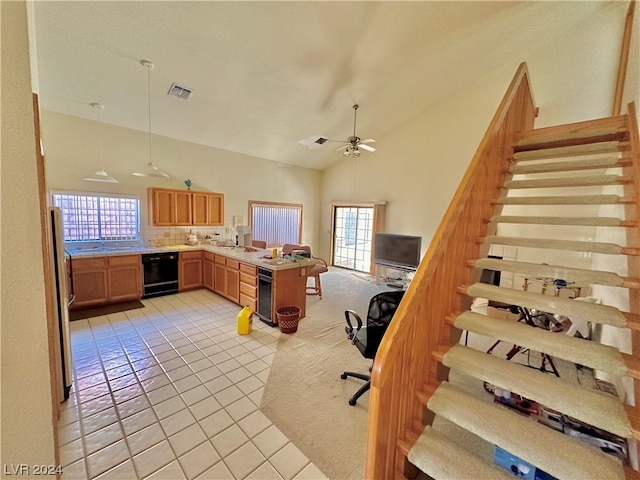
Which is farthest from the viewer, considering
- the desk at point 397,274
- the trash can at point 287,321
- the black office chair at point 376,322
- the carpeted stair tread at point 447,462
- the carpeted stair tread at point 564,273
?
the desk at point 397,274

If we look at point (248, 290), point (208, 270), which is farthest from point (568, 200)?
point (208, 270)

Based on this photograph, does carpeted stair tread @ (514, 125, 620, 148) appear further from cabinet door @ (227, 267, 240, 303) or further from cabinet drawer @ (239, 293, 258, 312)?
cabinet door @ (227, 267, 240, 303)

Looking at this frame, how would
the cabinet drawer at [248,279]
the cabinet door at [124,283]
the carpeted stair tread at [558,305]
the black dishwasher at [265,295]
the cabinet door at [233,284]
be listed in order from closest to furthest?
the carpeted stair tread at [558,305]
the black dishwasher at [265,295]
the cabinet drawer at [248,279]
the cabinet door at [124,283]
the cabinet door at [233,284]

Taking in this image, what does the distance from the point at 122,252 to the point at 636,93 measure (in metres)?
6.61

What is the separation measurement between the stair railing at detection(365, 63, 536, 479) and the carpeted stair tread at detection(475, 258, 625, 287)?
0.63 feet

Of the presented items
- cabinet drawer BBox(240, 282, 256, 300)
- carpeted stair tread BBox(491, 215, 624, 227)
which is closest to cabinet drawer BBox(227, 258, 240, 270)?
cabinet drawer BBox(240, 282, 256, 300)

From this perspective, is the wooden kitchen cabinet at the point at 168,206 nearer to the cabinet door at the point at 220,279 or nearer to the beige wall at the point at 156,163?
the beige wall at the point at 156,163

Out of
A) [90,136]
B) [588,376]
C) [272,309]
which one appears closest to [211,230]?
[90,136]

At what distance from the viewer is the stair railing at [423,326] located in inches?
46.8

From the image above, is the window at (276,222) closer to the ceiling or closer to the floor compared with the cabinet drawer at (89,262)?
closer to the ceiling

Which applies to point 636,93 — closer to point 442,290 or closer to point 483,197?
point 483,197

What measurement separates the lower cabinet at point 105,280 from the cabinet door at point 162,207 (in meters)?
0.83

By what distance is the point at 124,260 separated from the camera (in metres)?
4.30

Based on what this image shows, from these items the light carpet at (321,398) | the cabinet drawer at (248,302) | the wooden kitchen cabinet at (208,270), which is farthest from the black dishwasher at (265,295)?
the wooden kitchen cabinet at (208,270)
